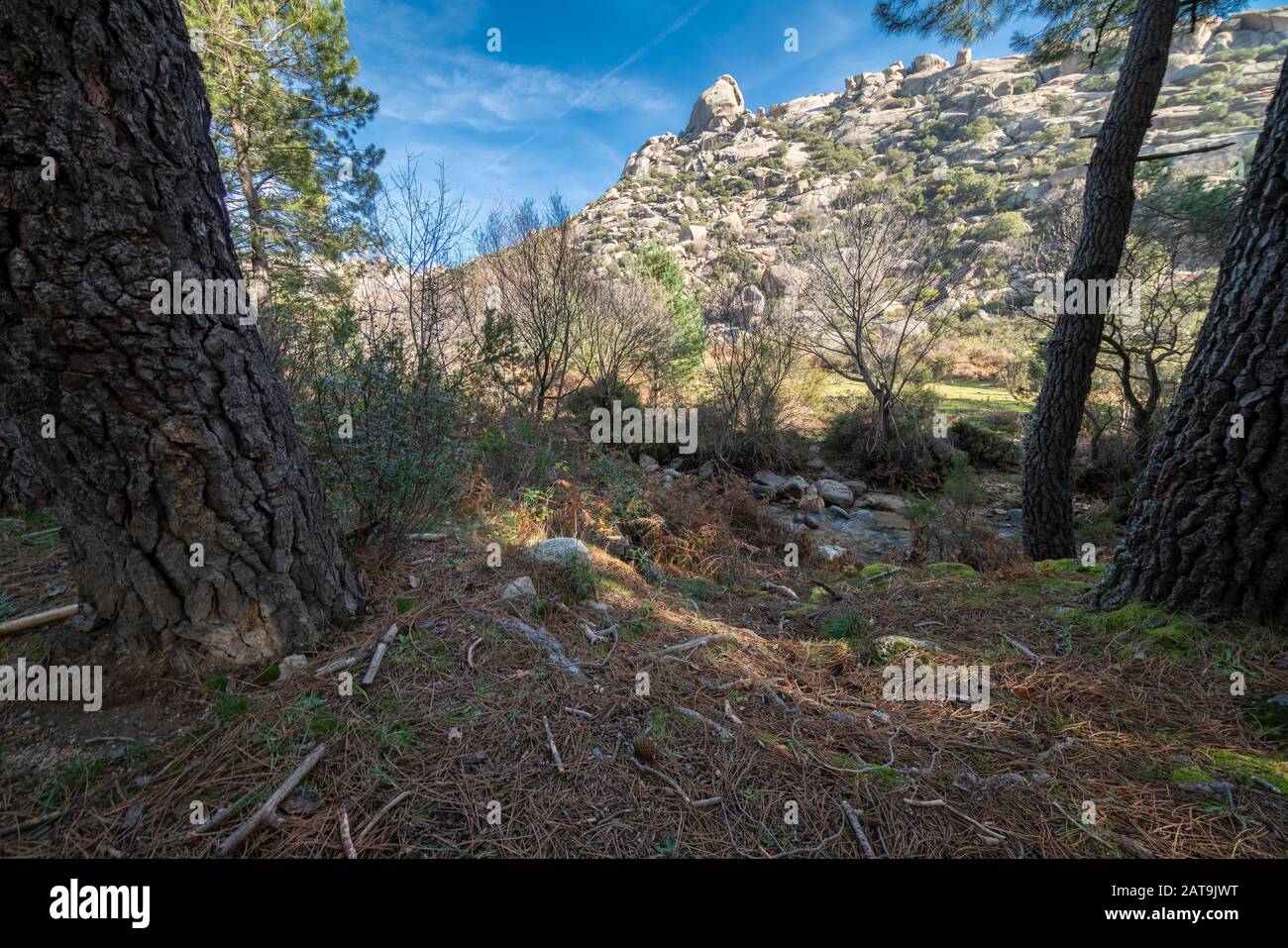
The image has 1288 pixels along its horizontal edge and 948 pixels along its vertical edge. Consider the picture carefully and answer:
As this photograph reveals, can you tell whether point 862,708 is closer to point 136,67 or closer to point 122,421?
point 122,421

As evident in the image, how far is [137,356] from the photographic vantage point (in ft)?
4.85

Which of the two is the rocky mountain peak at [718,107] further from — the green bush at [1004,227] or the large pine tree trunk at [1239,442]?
the large pine tree trunk at [1239,442]

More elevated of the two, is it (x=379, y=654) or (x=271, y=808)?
(x=379, y=654)

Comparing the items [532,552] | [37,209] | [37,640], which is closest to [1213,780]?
[532,552]

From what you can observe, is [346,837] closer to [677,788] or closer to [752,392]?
[677,788]

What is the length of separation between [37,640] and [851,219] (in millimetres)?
10684

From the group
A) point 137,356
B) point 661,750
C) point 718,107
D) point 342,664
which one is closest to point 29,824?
Result: point 342,664

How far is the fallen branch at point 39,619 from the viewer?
1.82 metres

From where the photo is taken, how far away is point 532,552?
119 inches

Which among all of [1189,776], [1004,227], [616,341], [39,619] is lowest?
[1189,776]

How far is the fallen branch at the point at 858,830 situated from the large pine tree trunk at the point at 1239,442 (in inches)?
80.5

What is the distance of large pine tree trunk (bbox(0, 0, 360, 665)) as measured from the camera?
4.40 feet

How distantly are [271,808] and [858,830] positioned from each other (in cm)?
166

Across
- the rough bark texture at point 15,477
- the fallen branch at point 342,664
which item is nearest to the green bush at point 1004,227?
the fallen branch at point 342,664
